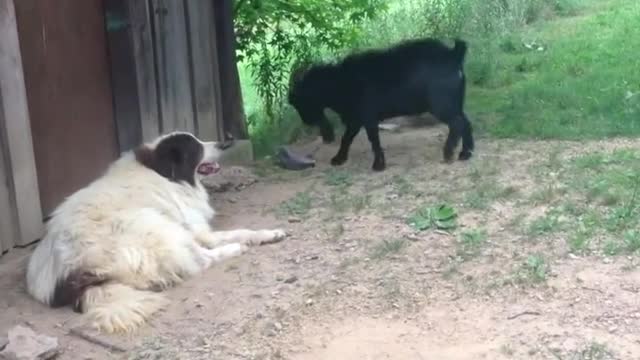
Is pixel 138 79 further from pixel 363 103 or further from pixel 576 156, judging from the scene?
pixel 576 156

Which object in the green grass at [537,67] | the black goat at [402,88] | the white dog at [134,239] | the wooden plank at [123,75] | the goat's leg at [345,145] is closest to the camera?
the white dog at [134,239]

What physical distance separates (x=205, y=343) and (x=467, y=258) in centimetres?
158

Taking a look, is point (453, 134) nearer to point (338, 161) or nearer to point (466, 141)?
point (466, 141)

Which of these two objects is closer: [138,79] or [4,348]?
[4,348]

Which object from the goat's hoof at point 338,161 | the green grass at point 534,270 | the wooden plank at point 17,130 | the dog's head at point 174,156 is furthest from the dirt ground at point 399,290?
the goat's hoof at point 338,161

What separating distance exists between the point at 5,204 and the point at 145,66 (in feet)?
5.81

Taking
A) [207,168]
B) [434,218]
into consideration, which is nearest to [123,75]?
[207,168]

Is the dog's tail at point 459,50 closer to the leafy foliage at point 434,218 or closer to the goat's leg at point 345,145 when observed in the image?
the goat's leg at point 345,145

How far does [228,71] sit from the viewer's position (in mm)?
8758

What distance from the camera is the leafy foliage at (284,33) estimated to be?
975cm

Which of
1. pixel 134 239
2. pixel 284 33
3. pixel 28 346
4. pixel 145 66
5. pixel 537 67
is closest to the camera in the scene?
pixel 28 346

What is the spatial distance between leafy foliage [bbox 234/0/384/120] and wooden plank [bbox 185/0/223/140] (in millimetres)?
1053

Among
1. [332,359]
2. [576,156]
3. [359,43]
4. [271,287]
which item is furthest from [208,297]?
[359,43]

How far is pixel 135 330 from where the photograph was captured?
201 inches
